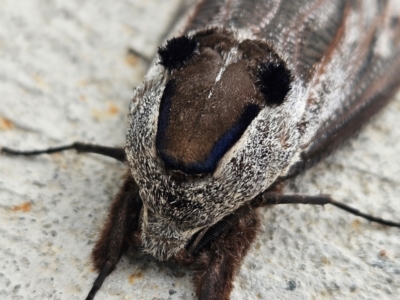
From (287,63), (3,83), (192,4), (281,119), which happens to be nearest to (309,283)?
(281,119)

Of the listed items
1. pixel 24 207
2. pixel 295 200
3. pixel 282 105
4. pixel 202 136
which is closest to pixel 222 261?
pixel 295 200

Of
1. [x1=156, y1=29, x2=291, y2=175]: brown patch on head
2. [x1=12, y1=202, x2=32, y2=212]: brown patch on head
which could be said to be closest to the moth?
[x1=156, y1=29, x2=291, y2=175]: brown patch on head

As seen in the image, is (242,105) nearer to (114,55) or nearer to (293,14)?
(293,14)

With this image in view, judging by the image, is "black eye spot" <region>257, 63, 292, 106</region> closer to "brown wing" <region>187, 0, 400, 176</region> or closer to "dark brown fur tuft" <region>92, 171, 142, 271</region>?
"brown wing" <region>187, 0, 400, 176</region>

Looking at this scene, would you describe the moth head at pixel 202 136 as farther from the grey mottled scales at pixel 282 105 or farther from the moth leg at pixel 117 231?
the moth leg at pixel 117 231

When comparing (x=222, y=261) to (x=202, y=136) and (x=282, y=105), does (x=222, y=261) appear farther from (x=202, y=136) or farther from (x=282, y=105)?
(x=282, y=105)

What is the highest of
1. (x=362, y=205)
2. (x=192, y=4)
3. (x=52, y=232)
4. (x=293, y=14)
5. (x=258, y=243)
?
(x=192, y=4)
